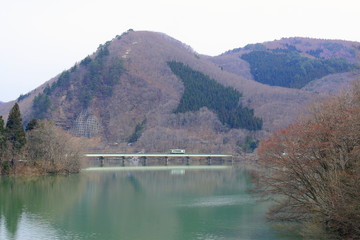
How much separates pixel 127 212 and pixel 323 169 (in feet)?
59.4

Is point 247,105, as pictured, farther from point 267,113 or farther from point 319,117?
point 319,117

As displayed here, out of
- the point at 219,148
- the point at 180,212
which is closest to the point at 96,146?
the point at 219,148

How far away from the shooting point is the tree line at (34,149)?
6600 cm

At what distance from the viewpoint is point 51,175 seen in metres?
70.4

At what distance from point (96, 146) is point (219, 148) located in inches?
1534

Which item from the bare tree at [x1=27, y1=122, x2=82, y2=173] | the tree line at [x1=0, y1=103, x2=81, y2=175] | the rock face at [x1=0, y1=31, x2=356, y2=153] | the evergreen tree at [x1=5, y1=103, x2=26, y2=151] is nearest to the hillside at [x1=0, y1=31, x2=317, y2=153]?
the rock face at [x1=0, y1=31, x2=356, y2=153]

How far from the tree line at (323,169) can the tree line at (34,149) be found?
43596 mm

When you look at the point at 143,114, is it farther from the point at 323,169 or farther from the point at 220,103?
the point at 323,169

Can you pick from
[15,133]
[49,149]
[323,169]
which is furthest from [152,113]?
[323,169]

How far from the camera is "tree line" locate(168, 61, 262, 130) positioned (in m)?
163

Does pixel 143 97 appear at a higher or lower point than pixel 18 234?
higher

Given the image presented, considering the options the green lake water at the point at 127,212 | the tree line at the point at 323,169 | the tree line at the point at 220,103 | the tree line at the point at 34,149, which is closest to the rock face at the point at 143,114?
the tree line at the point at 220,103

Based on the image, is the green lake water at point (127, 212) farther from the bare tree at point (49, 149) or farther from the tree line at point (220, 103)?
the tree line at point (220, 103)

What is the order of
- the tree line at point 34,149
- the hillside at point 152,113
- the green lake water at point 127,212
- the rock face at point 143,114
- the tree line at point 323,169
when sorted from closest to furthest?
the tree line at point 323,169, the green lake water at point 127,212, the tree line at point 34,149, the rock face at point 143,114, the hillside at point 152,113
